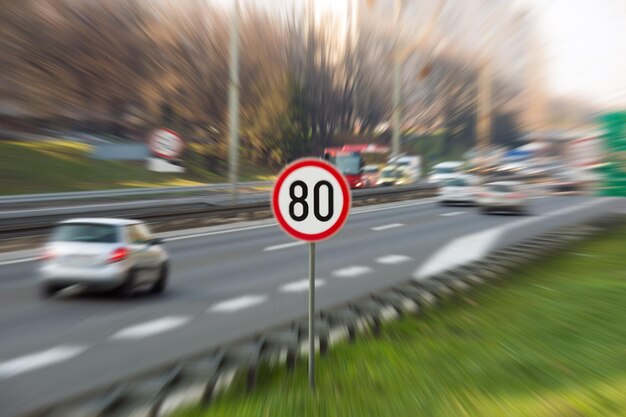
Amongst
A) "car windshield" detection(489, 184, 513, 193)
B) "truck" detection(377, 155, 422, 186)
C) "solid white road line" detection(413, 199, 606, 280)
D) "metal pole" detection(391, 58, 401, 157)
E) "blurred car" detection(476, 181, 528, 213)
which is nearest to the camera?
"solid white road line" detection(413, 199, 606, 280)

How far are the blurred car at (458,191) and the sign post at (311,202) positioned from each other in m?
30.7

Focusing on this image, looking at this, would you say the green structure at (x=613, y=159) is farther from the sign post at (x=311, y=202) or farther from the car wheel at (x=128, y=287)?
the sign post at (x=311, y=202)

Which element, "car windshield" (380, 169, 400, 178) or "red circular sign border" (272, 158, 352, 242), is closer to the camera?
"red circular sign border" (272, 158, 352, 242)

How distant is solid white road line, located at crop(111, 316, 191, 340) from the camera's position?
8.79m

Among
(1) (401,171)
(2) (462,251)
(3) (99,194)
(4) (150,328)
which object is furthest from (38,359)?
(1) (401,171)

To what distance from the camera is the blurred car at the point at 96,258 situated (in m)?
11.3

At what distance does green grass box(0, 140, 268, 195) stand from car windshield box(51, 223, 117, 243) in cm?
2967

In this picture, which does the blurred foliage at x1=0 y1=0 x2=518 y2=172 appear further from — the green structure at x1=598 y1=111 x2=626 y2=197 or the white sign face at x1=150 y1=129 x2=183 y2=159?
the green structure at x1=598 y1=111 x2=626 y2=197

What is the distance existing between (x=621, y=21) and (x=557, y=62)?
2002 millimetres

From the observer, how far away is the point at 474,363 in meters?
6.23

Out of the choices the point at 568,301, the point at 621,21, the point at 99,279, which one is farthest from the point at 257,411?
the point at 621,21

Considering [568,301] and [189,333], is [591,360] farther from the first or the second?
A: [189,333]

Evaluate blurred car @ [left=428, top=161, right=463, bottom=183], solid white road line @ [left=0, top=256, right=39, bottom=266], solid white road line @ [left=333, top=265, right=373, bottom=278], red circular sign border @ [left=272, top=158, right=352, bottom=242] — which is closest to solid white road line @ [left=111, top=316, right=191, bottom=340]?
red circular sign border @ [left=272, top=158, right=352, bottom=242]

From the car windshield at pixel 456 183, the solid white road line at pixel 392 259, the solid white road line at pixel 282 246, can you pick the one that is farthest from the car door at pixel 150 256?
the car windshield at pixel 456 183
